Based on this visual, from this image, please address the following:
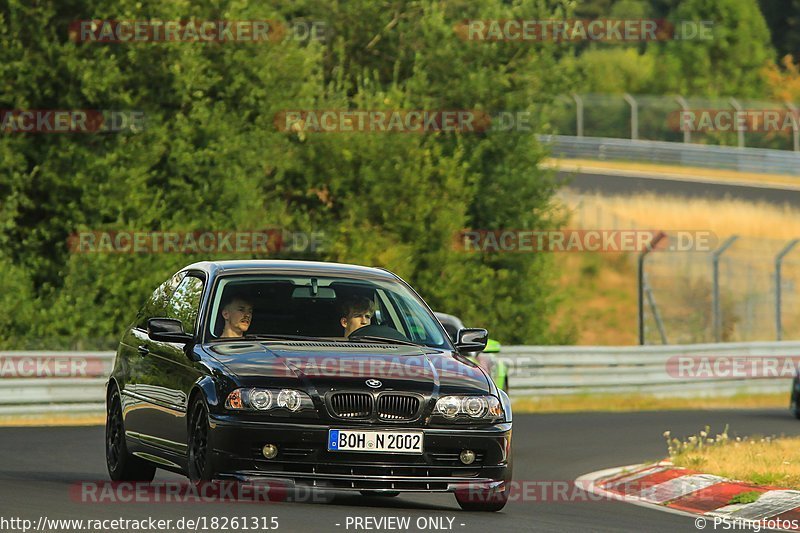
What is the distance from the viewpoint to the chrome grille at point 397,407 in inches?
412

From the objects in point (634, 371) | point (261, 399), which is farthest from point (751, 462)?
point (634, 371)

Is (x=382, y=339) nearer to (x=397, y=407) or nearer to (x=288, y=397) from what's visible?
(x=397, y=407)

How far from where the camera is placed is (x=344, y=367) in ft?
34.7

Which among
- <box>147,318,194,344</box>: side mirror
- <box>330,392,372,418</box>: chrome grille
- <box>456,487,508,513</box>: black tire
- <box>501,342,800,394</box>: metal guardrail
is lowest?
<box>501,342,800,394</box>: metal guardrail

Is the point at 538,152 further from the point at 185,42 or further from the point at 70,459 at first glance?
the point at 70,459

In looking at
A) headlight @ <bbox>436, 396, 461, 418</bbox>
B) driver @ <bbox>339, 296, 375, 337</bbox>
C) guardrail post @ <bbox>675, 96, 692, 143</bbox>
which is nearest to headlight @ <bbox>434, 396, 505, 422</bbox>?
headlight @ <bbox>436, 396, 461, 418</bbox>

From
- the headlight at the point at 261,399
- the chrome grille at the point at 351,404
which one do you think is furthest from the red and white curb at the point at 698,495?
the headlight at the point at 261,399

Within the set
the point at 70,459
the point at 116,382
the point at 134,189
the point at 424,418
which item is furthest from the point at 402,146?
the point at 424,418

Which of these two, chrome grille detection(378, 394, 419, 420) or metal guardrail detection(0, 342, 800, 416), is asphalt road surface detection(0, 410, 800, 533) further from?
metal guardrail detection(0, 342, 800, 416)

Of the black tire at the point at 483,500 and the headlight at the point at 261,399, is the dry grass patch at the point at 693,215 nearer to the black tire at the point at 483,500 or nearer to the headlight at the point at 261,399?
the black tire at the point at 483,500

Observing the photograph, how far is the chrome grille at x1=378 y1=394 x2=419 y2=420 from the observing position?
10.5m

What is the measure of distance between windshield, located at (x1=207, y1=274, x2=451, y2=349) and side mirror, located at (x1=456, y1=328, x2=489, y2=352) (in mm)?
135

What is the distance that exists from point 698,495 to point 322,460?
3899mm

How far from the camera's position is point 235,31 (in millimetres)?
32688
